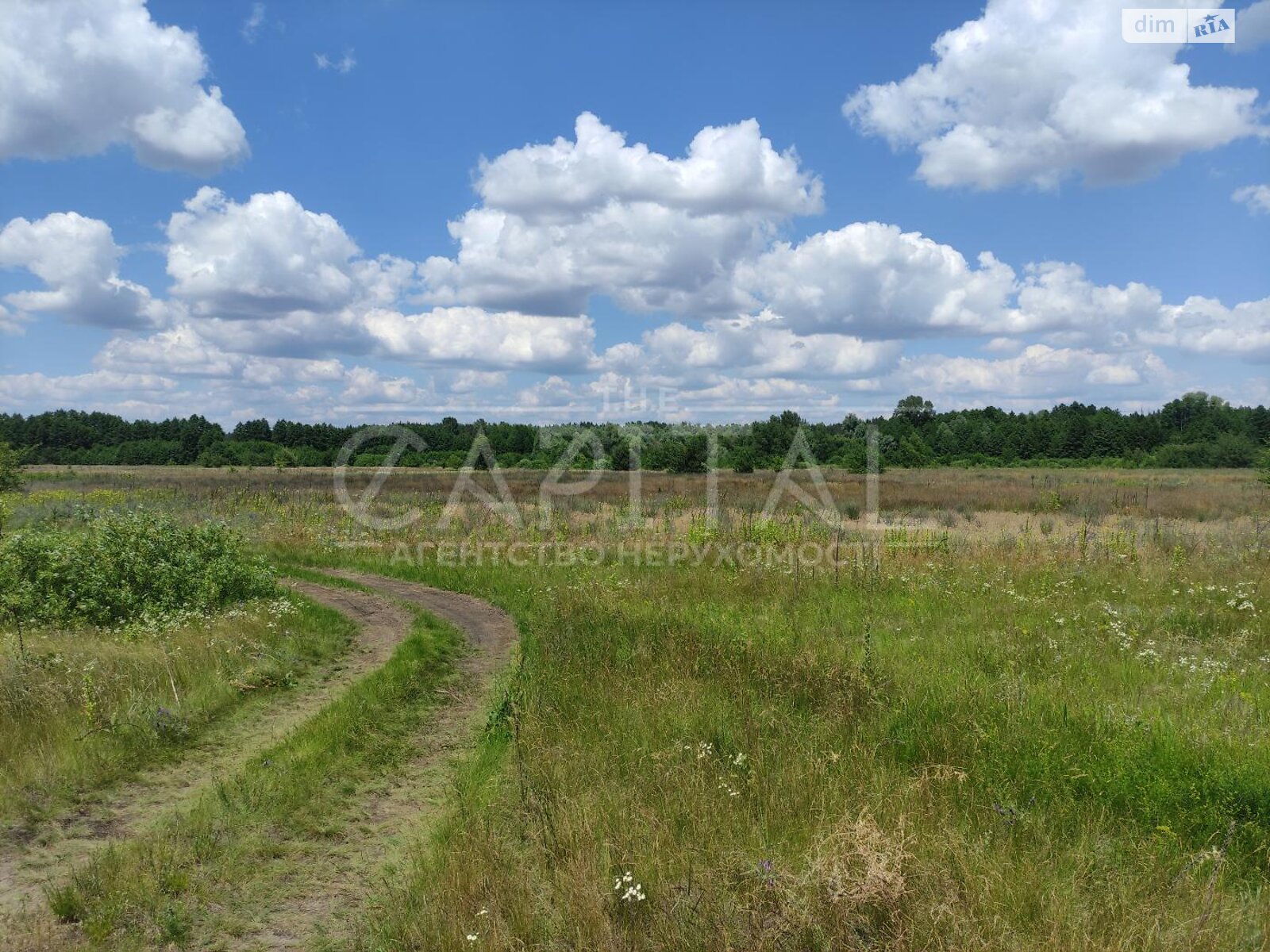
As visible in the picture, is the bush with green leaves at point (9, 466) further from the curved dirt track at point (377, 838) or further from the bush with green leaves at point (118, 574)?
the curved dirt track at point (377, 838)

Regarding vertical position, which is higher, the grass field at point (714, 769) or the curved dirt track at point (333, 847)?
the grass field at point (714, 769)

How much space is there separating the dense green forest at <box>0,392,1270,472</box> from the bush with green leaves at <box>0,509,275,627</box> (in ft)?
156

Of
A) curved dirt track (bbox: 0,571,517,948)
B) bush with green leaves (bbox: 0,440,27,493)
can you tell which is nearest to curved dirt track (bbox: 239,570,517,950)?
curved dirt track (bbox: 0,571,517,948)

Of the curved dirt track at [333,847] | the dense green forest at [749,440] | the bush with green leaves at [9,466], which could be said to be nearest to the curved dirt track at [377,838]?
the curved dirt track at [333,847]

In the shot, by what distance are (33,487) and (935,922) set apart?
56.8m

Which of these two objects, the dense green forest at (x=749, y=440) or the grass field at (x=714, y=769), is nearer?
the grass field at (x=714, y=769)

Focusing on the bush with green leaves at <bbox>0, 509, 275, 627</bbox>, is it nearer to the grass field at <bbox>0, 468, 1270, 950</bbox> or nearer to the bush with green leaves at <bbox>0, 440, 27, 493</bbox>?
the grass field at <bbox>0, 468, 1270, 950</bbox>

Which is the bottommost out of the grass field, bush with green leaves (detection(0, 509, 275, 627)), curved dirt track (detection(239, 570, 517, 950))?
curved dirt track (detection(239, 570, 517, 950))

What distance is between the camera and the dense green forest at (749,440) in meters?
73.0

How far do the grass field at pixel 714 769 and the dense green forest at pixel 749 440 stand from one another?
50.7m

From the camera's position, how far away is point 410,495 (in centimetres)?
3959

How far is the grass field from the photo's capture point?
3906 millimetres

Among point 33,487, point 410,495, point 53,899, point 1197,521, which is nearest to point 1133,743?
point 53,899

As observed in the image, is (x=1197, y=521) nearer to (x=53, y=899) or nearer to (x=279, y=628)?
(x=279, y=628)
